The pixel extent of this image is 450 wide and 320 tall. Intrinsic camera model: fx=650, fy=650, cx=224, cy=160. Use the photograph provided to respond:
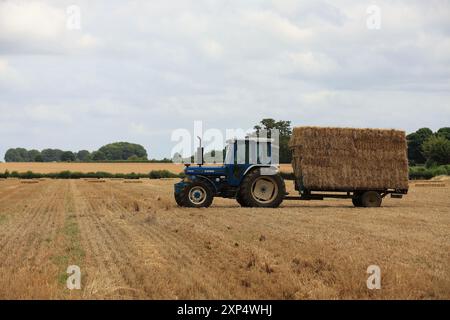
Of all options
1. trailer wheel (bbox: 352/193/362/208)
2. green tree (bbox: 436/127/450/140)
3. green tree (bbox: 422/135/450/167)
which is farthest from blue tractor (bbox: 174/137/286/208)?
green tree (bbox: 436/127/450/140)

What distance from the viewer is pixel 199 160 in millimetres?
21141

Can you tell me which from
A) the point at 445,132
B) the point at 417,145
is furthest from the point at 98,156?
the point at 445,132

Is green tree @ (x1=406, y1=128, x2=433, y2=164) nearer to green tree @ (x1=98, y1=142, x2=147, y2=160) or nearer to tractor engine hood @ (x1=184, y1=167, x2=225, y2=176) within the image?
green tree @ (x1=98, y1=142, x2=147, y2=160)

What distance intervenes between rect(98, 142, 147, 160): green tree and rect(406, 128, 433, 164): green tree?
4962 cm

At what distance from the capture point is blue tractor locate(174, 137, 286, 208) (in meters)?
21.6

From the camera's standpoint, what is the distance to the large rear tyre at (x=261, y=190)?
21.5 m

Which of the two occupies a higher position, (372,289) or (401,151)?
(401,151)

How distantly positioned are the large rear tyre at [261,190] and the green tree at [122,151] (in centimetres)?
10277

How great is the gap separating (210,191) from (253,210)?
1.82 m

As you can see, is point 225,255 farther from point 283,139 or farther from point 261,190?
point 283,139

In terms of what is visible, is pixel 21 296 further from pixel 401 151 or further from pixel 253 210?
pixel 401 151

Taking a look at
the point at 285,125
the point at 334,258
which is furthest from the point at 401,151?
the point at 285,125

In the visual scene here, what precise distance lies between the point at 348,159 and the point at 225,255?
1305cm

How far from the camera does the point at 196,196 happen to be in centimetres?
2175
